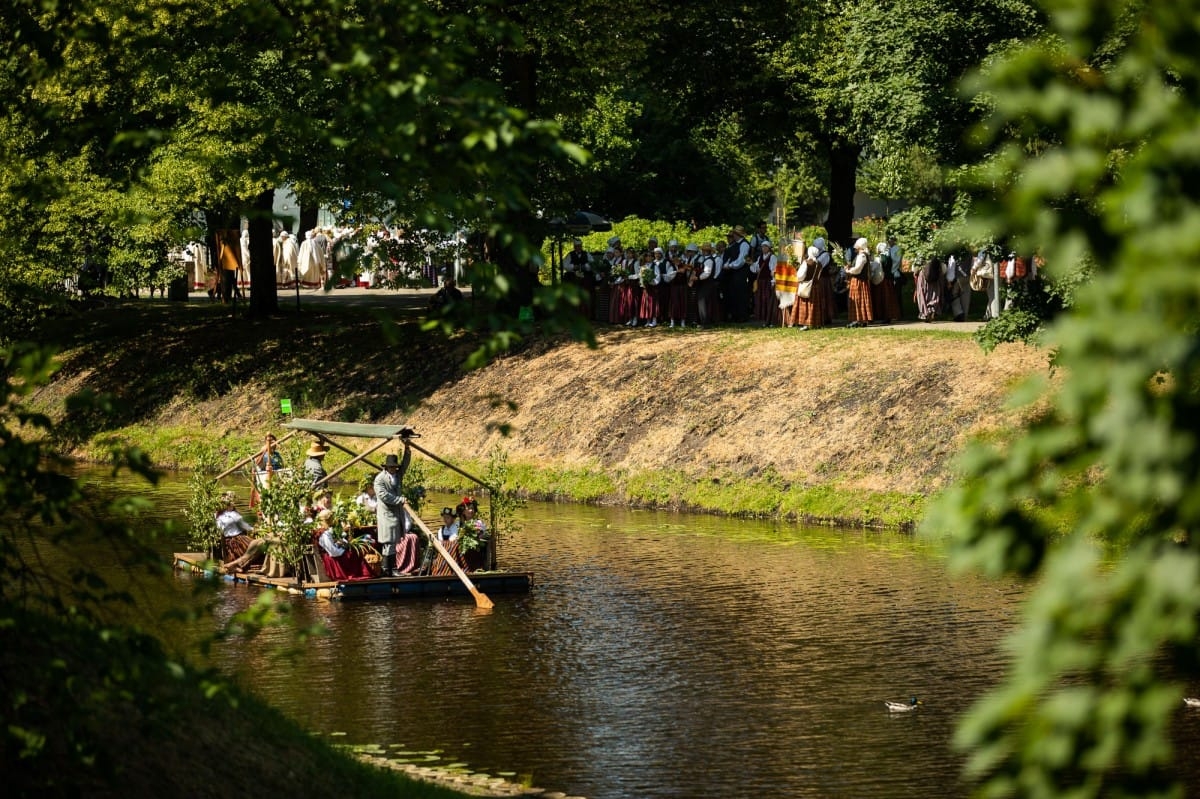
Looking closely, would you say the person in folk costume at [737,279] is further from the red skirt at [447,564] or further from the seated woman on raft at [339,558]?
the seated woman on raft at [339,558]

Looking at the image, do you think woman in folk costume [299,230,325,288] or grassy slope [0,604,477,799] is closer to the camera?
grassy slope [0,604,477,799]

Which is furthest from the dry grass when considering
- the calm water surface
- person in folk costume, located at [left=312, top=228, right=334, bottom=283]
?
person in folk costume, located at [left=312, top=228, right=334, bottom=283]

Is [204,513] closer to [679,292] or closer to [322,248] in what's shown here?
[679,292]

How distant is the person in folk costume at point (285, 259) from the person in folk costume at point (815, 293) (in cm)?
2252

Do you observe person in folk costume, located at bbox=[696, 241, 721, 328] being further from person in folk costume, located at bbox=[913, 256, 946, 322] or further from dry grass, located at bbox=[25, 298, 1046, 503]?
person in folk costume, located at bbox=[913, 256, 946, 322]

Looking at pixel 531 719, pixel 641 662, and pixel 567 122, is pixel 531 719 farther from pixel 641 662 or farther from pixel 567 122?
pixel 567 122

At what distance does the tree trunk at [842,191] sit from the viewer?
50875 millimetres

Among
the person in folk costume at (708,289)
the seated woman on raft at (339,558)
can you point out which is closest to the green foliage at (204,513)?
the seated woman on raft at (339,558)

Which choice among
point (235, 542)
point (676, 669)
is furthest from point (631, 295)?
Result: point (676, 669)

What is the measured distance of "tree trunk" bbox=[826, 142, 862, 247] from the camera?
167 feet

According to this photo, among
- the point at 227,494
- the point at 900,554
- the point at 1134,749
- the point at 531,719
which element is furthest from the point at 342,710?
the point at 1134,749

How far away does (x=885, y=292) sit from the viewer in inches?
1601

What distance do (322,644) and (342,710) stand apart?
11.3ft

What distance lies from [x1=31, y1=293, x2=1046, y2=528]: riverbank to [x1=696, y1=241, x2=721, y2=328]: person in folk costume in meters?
1.58
